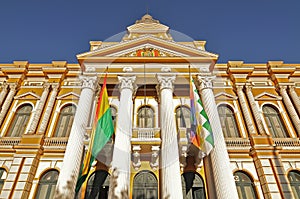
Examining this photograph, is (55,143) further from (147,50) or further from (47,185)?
(147,50)

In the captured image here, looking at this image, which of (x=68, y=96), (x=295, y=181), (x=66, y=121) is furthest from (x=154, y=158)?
(x=295, y=181)

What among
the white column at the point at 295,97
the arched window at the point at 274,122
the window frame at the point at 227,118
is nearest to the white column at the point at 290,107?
the white column at the point at 295,97

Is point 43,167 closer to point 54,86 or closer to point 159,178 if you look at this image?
point 54,86

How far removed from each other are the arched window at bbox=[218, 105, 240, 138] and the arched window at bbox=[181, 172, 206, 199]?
3.53m

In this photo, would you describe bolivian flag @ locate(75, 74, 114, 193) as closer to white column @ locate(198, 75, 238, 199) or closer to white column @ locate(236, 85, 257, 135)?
white column @ locate(198, 75, 238, 199)

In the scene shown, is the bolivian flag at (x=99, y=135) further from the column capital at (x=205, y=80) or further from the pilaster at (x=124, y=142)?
the column capital at (x=205, y=80)

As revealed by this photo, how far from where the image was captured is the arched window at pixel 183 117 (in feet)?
49.6

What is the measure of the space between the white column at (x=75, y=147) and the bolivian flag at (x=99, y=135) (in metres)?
1.00

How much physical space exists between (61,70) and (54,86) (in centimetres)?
131

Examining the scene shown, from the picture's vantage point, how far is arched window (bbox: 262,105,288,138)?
48.4 ft

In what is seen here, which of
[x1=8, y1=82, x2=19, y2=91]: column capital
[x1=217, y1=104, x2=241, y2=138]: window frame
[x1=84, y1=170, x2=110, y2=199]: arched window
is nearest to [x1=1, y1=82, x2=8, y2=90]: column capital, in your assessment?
[x1=8, y1=82, x2=19, y2=91]: column capital

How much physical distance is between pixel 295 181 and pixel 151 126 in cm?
895

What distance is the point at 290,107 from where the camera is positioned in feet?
50.5

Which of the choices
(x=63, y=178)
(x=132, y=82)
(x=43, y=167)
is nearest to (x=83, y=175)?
(x=63, y=178)
